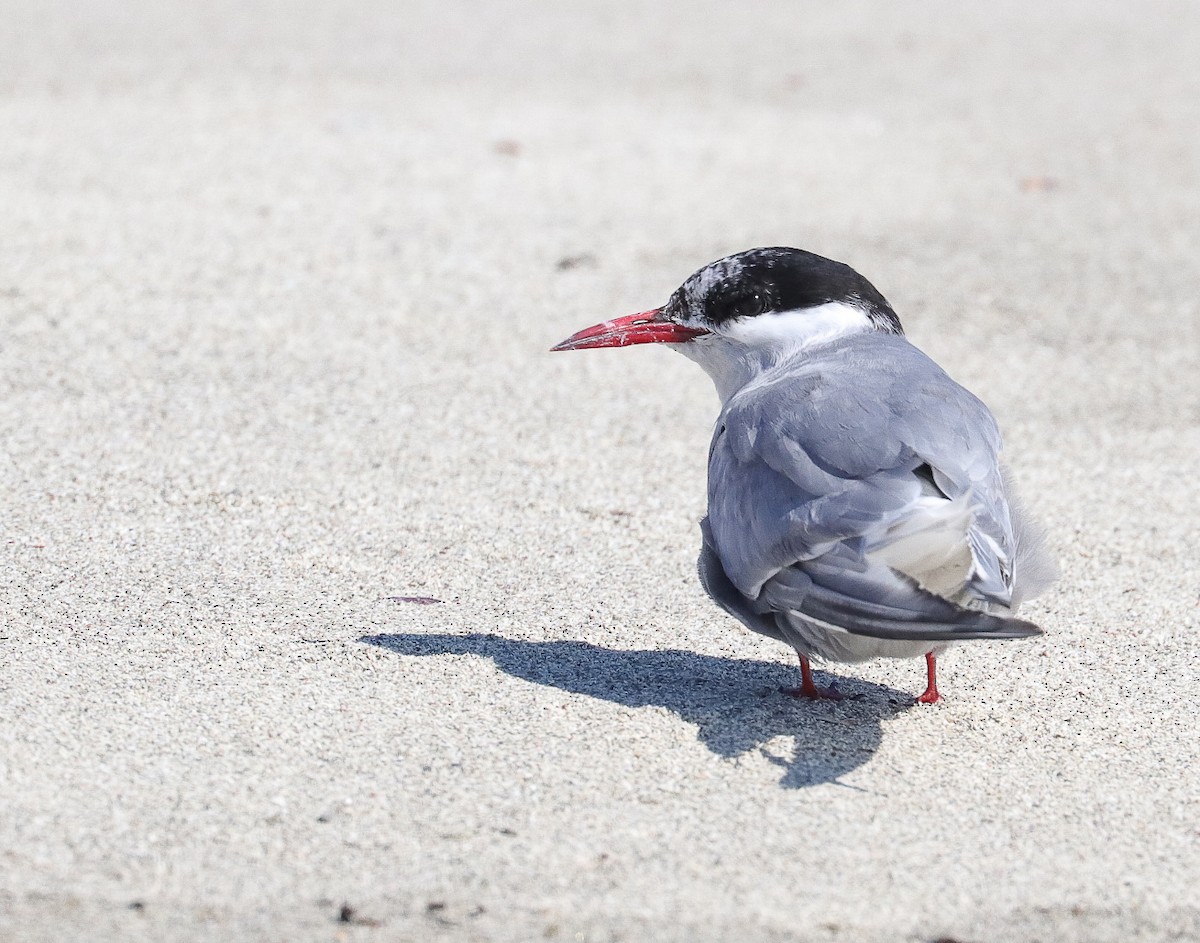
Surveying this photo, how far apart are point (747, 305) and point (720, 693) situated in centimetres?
92

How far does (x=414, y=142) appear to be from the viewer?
7727 millimetres

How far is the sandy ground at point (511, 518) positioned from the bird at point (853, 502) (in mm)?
294

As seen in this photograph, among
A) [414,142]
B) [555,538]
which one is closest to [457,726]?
[555,538]

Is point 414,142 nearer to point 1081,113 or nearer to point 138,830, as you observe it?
point 1081,113

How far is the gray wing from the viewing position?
2600mm

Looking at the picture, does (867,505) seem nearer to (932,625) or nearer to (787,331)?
(932,625)

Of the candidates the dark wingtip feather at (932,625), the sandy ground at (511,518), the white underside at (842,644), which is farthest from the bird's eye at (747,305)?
the dark wingtip feather at (932,625)

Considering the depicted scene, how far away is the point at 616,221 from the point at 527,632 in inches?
152

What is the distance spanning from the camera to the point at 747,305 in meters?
3.51

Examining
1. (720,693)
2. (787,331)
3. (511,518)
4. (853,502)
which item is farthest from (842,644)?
(511,518)

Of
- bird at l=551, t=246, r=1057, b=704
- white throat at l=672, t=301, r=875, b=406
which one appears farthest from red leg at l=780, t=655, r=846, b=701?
white throat at l=672, t=301, r=875, b=406

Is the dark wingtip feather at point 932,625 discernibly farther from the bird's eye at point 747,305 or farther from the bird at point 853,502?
the bird's eye at point 747,305

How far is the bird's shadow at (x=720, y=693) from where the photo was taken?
113 inches

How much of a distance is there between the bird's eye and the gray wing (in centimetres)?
34
